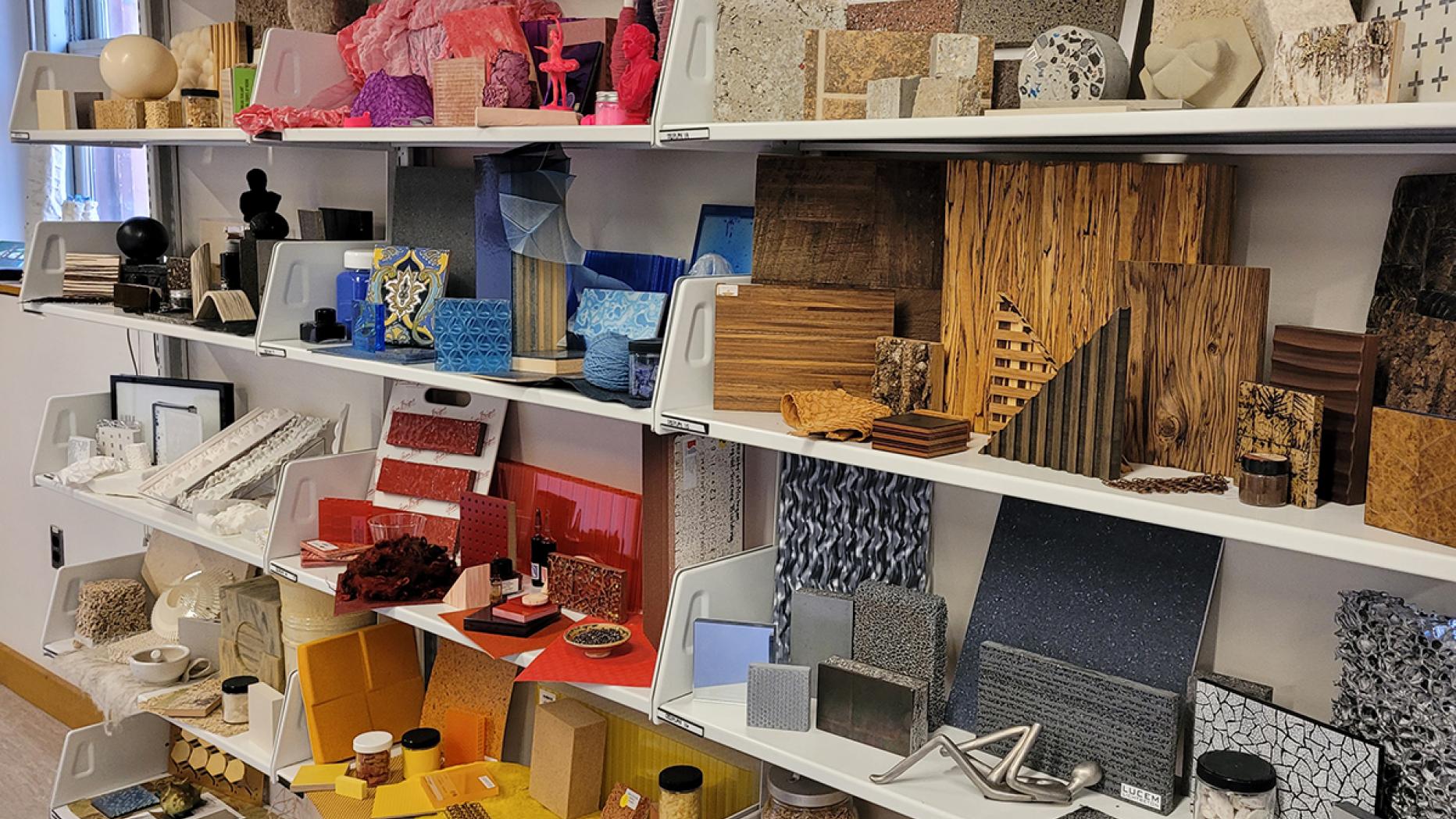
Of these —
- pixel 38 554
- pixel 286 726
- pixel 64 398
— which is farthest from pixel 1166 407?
pixel 38 554

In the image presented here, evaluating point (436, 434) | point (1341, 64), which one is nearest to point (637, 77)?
point (1341, 64)

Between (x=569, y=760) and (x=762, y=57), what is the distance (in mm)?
1249

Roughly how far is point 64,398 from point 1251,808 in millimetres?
2842

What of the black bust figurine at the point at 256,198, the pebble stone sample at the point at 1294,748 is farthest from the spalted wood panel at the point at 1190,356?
the black bust figurine at the point at 256,198

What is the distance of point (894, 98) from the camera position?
1516mm

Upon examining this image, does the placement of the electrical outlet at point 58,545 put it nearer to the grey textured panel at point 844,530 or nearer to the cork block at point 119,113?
the cork block at point 119,113

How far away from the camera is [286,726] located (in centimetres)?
246

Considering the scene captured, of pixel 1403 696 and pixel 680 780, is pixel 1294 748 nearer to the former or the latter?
pixel 1403 696

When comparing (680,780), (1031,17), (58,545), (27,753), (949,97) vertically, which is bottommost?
(27,753)

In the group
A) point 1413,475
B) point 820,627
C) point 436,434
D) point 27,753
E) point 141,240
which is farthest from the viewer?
point 27,753

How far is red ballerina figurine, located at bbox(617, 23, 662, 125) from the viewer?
5.83ft

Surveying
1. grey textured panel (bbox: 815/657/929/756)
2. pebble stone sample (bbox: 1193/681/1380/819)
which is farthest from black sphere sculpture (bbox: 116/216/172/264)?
pebble stone sample (bbox: 1193/681/1380/819)

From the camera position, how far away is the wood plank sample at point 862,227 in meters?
1.72

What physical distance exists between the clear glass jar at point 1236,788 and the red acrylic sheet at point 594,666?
0.80m
